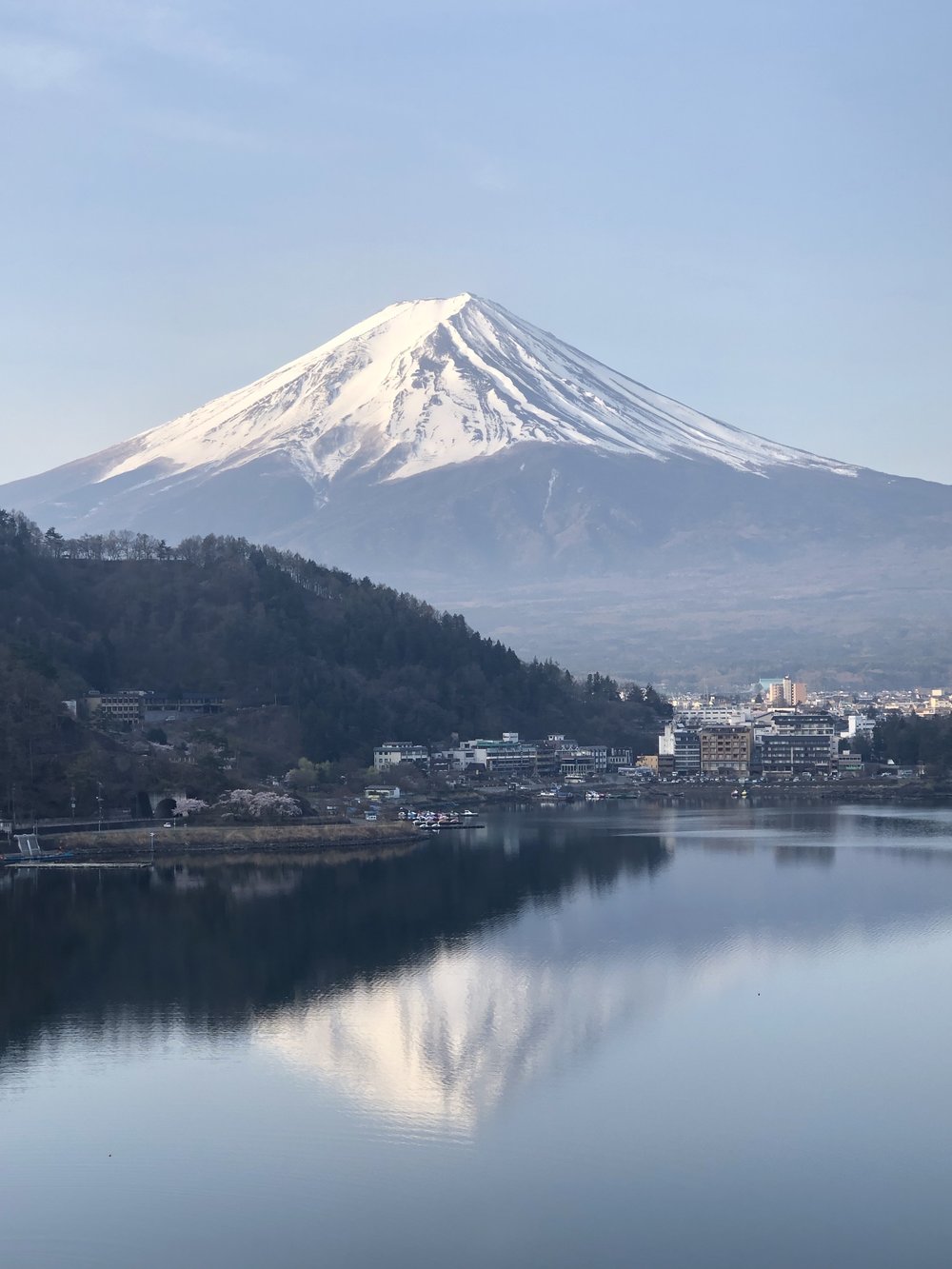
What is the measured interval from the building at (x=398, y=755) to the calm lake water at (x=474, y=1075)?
1875 cm

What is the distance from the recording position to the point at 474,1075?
14.7m

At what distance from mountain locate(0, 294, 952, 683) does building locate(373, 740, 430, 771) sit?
3267 inches

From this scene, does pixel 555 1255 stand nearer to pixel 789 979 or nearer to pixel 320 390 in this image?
pixel 789 979

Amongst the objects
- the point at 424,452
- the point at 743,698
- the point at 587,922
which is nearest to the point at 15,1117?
the point at 587,922

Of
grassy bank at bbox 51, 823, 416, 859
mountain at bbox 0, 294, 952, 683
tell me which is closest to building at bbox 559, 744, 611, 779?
grassy bank at bbox 51, 823, 416, 859

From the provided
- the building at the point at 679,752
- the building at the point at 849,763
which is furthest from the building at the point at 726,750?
the building at the point at 849,763

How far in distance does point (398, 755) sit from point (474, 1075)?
30.9m

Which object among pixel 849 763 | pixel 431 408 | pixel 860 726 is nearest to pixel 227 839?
pixel 849 763

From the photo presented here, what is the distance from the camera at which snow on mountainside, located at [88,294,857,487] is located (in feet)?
464

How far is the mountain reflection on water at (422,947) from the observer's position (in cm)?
1562

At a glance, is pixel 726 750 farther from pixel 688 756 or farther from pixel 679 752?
pixel 679 752

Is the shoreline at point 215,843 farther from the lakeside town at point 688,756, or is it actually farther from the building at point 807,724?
the building at point 807,724

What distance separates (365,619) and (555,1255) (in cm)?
4208

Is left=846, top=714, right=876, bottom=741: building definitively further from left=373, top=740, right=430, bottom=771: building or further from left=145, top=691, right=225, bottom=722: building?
left=145, top=691, right=225, bottom=722: building
